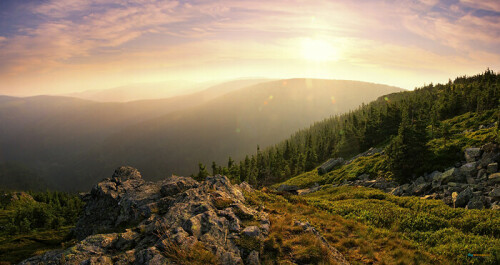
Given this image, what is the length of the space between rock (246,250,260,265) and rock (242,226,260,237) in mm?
1233

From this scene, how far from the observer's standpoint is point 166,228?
11.9m

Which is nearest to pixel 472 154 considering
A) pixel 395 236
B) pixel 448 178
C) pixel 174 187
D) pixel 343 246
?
pixel 448 178

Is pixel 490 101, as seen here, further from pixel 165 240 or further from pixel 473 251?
pixel 165 240

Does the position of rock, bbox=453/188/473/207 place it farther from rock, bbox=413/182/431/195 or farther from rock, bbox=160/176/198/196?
rock, bbox=160/176/198/196

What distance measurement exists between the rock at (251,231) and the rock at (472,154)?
130 feet

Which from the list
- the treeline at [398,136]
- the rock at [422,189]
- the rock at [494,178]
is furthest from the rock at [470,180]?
the treeline at [398,136]

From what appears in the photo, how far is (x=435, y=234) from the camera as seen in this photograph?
16.7m

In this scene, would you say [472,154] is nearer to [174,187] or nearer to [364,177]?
[364,177]

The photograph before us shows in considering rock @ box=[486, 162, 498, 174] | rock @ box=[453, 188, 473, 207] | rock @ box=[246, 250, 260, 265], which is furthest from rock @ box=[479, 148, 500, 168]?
Result: rock @ box=[246, 250, 260, 265]

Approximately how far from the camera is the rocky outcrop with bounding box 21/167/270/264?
10.2 m

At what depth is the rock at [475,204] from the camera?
73.6 ft

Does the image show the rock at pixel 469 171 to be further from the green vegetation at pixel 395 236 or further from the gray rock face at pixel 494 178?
the green vegetation at pixel 395 236

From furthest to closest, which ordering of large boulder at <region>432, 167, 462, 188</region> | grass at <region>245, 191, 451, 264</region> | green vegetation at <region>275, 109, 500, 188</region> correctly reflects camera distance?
1. green vegetation at <region>275, 109, 500, 188</region>
2. large boulder at <region>432, 167, 462, 188</region>
3. grass at <region>245, 191, 451, 264</region>

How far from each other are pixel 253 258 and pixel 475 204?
27.1 m
